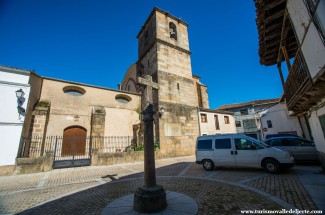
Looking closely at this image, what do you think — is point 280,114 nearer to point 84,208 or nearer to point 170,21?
point 170,21

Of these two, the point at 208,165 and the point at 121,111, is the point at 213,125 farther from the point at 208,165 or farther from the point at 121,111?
the point at 208,165

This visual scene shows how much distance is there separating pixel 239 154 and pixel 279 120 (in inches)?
625

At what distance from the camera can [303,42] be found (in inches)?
202

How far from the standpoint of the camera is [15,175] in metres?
7.87

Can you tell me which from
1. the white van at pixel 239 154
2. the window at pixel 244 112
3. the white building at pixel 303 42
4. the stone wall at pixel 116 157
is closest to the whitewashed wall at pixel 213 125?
the stone wall at pixel 116 157

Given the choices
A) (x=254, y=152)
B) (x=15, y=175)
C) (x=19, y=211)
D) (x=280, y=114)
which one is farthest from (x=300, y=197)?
(x=280, y=114)

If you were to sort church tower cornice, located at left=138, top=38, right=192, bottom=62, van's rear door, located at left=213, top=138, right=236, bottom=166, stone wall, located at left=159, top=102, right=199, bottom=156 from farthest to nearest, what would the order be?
church tower cornice, located at left=138, top=38, right=192, bottom=62 → stone wall, located at left=159, top=102, right=199, bottom=156 → van's rear door, located at left=213, top=138, right=236, bottom=166

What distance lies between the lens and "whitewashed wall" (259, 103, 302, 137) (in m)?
17.4

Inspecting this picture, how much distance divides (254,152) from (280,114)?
51.6 feet

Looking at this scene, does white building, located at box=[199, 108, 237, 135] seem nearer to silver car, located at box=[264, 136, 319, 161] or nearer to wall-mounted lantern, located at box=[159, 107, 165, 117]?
wall-mounted lantern, located at box=[159, 107, 165, 117]

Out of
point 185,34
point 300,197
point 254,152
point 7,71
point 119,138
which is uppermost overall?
point 185,34

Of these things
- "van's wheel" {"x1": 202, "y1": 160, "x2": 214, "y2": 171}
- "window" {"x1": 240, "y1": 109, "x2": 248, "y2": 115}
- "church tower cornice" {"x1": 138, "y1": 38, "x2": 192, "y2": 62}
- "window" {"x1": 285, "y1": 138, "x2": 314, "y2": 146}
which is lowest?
"van's wheel" {"x1": 202, "y1": 160, "x2": 214, "y2": 171}

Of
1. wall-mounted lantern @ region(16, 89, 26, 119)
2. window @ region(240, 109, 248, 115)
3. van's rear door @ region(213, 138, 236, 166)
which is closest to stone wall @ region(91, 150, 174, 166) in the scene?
wall-mounted lantern @ region(16, 89, 26, 119)

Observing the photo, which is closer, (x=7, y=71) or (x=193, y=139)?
(x=7, y=71)
